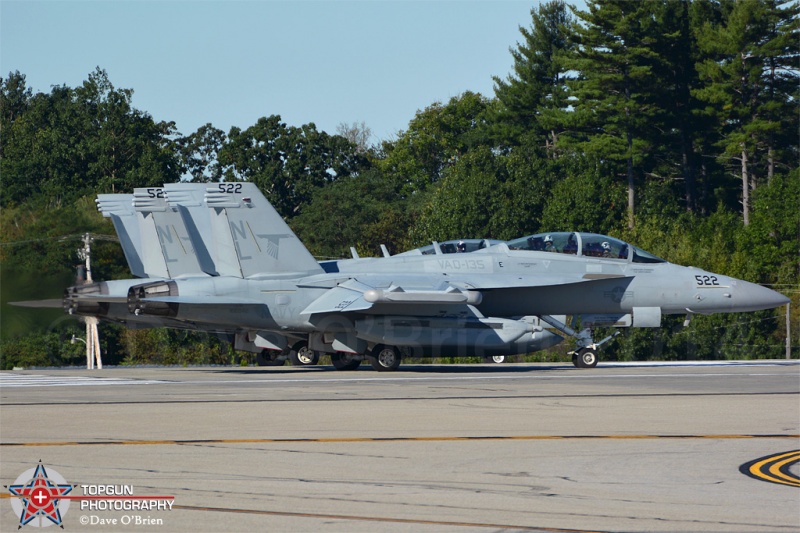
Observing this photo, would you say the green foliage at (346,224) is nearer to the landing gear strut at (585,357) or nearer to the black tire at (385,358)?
the landing gear strut at (585,357)

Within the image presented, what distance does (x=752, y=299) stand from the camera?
2542 cm

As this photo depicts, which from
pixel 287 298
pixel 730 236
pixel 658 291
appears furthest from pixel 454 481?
pixel 730 236

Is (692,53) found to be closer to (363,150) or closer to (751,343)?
(751,343)

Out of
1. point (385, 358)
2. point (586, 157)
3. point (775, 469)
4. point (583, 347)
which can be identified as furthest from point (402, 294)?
point (586, 157)

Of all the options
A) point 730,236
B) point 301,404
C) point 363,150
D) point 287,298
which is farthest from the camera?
point 363,150

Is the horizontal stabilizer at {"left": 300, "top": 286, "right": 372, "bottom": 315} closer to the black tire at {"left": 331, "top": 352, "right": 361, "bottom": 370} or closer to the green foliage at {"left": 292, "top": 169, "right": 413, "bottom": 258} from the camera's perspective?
the black tire at {"left": 331, "top": 352, "right": 361, "bottom": 370}

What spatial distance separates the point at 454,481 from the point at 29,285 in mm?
22680

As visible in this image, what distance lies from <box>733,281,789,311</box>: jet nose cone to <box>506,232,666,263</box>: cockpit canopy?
8.18 feet

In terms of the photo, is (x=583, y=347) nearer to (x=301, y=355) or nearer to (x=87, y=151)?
(x=301, y=355)

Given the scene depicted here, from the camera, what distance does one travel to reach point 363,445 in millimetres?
10672

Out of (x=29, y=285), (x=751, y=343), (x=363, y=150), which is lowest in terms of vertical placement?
(x=751, y=343)

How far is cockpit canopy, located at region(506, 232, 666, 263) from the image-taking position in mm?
24766

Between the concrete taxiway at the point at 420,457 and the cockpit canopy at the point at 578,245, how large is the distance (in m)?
7.44

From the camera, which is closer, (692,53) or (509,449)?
(509,449)
